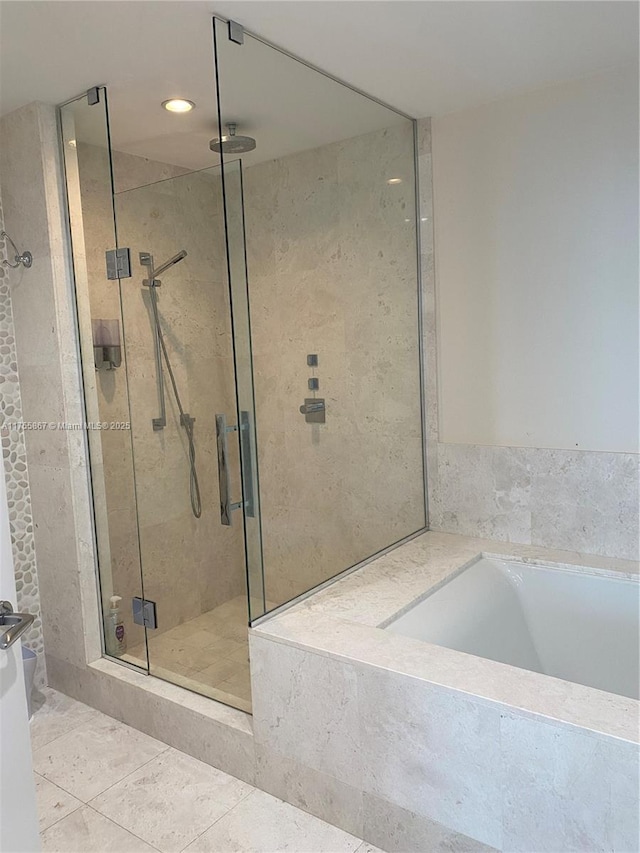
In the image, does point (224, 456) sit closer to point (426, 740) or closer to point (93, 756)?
point (426, 740)

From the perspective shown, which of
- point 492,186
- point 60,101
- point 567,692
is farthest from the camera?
point 492,186

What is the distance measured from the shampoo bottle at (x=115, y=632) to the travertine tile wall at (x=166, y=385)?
40 mm

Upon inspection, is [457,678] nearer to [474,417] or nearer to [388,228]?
[474,417]

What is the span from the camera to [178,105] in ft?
8.23

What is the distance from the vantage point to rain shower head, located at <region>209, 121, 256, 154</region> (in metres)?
2.12

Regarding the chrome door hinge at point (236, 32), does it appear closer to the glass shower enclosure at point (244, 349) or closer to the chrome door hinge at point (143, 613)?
the glass shower enclosure at point (244, 349)

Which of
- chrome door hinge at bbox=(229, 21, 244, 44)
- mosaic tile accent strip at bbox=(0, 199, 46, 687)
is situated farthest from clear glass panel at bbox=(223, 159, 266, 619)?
mosaic tile accent strip at bbox=(0, 199, 46, 687)

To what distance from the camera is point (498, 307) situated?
8.82 ft

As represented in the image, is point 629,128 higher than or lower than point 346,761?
higher

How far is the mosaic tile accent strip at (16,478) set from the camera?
8.79 ft

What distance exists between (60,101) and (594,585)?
8.97ft

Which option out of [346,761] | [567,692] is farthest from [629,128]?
[346,761]

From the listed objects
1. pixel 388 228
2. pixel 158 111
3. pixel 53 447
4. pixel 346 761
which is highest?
pixel 158 111

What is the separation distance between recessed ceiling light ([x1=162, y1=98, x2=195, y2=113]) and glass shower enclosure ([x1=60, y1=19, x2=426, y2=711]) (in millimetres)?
65
